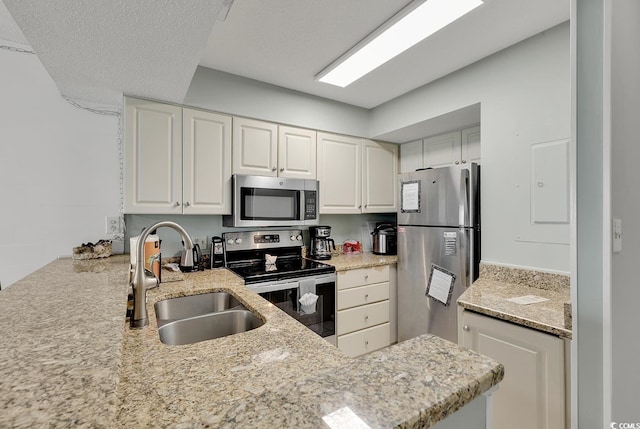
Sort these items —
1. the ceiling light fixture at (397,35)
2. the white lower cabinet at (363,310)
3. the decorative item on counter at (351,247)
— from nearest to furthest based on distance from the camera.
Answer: the ceiling light fixture at (397,35) → the white lower cabinet at (363,310) → the decorative item on counter at (351,247)

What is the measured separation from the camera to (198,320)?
1405mm

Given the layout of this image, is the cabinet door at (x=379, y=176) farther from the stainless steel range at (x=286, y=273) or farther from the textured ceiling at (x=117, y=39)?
the textured ceiling at (x=117, y=39)

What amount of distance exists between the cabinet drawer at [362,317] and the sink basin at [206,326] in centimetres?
120

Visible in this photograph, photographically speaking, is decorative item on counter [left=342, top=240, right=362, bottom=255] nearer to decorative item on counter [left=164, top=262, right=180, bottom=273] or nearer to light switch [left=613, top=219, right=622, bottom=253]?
decorative item on counter [left=164, top=262, right=180, bottom=273]

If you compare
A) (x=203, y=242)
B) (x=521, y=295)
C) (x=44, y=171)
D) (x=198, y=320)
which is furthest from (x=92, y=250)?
(x=521, y=295)

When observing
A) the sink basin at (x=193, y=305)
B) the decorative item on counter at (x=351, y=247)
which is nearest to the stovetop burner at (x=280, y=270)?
the sink basin at (x=193, y=305)

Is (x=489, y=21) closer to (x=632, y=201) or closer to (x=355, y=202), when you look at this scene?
(x=632, y=201)

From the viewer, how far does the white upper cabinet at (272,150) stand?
241 cm

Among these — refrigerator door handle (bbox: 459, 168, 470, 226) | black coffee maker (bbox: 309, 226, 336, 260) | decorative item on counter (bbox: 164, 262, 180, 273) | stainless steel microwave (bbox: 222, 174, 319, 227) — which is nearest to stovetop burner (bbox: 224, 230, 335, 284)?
black coffee maker (bbox: 309, 226, 336, 260)

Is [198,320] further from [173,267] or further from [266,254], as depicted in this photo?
[266,254]

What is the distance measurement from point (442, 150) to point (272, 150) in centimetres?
166

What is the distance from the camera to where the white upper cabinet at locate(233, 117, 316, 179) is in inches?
95.0

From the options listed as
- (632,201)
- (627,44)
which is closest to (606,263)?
(632,201)

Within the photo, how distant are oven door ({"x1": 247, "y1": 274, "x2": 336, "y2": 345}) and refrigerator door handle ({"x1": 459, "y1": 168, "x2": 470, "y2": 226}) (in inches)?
44.1
